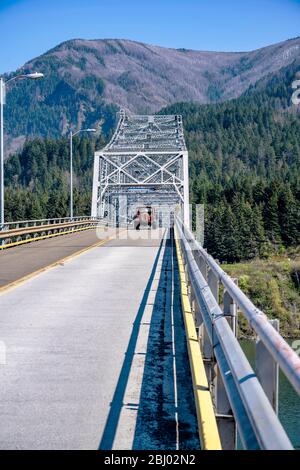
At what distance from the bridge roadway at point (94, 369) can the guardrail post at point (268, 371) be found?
4.60ft

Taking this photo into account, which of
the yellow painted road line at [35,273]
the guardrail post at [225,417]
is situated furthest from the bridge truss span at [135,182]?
the guardrail post at [225,417]

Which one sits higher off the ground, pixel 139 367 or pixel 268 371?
pixel 268 371

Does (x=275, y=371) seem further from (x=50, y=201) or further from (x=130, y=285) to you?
(x=50, y=201)

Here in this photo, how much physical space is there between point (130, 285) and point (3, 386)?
8675 mm

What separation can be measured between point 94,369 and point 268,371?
3769 millimetres

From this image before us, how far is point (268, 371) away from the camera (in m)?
3.64

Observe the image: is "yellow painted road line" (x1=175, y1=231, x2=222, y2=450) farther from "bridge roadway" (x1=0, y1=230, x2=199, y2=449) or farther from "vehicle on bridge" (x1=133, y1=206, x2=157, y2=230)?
"vehicle on bridge" (x1=133, y1=206, x2=157, y2=230)

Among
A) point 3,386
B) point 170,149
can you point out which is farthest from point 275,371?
point 170,149

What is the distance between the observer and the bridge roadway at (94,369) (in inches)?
203

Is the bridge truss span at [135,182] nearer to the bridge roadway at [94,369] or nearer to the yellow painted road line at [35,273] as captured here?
the yellow painted road line at [35,273]

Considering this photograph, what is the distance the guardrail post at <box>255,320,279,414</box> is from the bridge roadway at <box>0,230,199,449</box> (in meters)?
1.40

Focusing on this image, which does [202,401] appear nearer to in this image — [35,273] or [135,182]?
[35,273]

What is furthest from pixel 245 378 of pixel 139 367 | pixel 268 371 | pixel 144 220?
pixel 144 220
